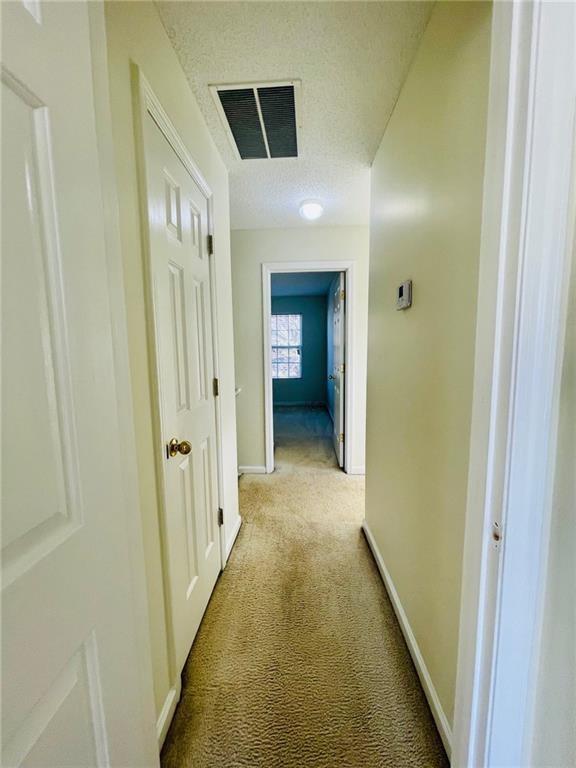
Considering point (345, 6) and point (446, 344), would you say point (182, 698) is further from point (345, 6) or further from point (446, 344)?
point (345, 6)

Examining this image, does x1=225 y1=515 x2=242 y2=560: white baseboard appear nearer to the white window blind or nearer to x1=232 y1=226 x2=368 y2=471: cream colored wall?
x1=232 y1=226 x2=368 y2=471: cream colored wall

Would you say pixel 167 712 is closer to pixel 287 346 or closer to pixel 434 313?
pixel 434 313

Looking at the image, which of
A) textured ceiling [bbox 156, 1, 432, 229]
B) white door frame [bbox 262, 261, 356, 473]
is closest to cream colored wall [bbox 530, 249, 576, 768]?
textured ceiling [bbox 156, 1, 432, 229]

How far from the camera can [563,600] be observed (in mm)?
673

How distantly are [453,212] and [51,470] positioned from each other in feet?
3.73

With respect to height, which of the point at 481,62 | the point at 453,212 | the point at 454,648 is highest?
the point at 481,62

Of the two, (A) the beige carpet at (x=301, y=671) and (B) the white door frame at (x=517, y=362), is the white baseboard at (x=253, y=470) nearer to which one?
(A) the beige carpet at (x=301, y=671)

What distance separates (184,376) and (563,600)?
4.20 ft

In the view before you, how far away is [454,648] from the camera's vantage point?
3.22 feet

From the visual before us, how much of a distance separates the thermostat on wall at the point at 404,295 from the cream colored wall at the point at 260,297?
5.57 feet

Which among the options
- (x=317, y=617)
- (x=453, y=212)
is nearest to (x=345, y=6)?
(x=453, y=212)

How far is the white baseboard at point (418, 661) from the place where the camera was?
1.03 metres

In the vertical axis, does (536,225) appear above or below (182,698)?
above

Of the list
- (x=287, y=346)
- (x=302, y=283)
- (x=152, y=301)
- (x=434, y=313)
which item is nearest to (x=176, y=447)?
(x=152, y=301)
